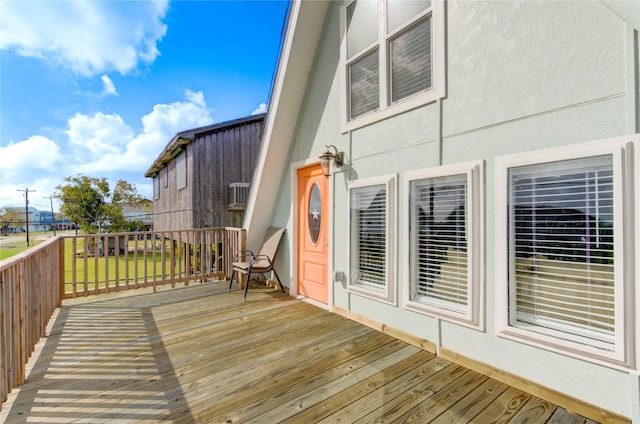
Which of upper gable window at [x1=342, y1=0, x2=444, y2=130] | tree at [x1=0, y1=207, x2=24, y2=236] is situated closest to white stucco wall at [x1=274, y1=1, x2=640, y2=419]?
upper gable window at [x1=342, y1=0, x2=444, y2=130]

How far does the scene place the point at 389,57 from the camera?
3.36m

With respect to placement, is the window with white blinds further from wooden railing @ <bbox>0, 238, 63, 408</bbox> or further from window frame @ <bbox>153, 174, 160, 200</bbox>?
window frame @ <bbox>153, 174, 160, 200</bbox>

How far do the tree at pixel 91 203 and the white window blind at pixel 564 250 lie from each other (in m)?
20.4

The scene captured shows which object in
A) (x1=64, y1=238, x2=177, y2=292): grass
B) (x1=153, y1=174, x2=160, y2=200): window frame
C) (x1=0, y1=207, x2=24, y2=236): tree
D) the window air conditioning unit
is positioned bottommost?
(x1=64, y1=238, x2=177, y2=292): grass

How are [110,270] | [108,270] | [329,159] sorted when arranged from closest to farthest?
[329,159], [108,270], [110,270]

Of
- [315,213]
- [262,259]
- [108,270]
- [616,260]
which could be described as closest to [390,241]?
[315,213]

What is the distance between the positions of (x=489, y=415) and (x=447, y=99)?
2.62m

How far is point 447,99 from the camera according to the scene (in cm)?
270

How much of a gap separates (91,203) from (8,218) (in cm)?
1353

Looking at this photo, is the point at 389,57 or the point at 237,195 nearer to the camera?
the point at 389,57

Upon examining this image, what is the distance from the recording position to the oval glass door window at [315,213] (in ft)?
14.6

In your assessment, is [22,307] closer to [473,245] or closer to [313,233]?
[313,233]

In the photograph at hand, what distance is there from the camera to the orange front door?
14.1ft

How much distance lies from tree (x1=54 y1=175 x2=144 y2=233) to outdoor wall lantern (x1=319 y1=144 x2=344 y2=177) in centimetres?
1797
